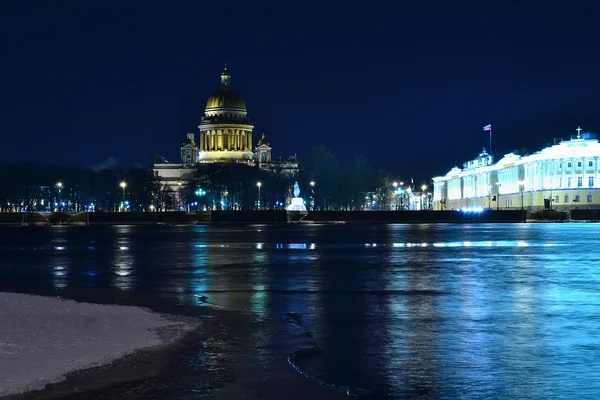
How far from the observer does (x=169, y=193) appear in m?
198

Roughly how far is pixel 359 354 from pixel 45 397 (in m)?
4.41

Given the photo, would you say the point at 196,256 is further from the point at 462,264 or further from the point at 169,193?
the point at 169,193

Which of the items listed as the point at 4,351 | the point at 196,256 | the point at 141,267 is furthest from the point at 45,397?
the point at 196,256

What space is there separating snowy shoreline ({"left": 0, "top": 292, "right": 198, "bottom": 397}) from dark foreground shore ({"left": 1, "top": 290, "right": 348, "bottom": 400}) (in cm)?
25

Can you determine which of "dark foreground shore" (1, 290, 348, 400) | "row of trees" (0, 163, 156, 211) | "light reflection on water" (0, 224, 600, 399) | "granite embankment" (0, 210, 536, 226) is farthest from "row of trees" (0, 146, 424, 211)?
"dark foreground shore" (1, 290, 348, 400)

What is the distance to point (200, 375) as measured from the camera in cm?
1112

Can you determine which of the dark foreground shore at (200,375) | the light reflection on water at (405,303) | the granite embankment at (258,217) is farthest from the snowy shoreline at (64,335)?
the granite embankment at (258,217)

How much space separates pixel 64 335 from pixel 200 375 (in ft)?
9.62

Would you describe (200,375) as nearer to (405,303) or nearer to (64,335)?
(64,335)

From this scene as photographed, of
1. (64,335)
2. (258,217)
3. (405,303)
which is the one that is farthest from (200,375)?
(258,217)

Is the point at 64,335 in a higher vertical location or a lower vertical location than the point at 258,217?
lower

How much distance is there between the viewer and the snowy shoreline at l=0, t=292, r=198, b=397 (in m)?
10.8

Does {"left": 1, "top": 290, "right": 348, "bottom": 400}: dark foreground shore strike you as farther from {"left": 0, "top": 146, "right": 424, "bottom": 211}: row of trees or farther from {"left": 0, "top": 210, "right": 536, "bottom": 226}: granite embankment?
{"left": 0, "top": 146, "right": 424, "bottom": 211}: row of trees

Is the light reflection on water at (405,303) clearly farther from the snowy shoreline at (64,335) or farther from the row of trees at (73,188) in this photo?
the row of trees at (73,188)
